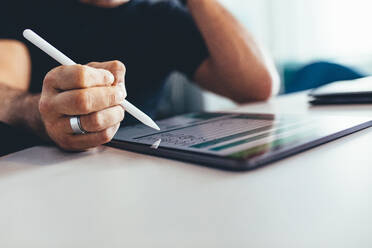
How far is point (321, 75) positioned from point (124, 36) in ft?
2.72

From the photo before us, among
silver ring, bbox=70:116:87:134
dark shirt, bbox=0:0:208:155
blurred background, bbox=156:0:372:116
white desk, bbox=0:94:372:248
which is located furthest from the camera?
blurred background, bbox=156:0:372:116

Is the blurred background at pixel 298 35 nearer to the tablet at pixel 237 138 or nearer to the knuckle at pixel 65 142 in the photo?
the tablet at pixel 237 138

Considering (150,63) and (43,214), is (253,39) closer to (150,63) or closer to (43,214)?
(150,63)

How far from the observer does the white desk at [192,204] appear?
8.9 inches

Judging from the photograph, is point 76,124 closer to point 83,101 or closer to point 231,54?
point 83,101

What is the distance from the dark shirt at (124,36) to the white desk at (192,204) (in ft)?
2.47

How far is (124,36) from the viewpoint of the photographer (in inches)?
45.6

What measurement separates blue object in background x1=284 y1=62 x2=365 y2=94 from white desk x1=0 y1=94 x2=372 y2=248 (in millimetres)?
1021

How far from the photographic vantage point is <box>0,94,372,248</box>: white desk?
0.74 ft

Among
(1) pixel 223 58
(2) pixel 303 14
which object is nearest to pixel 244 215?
(1) pixel 223 58

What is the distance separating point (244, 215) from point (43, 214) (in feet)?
0.56

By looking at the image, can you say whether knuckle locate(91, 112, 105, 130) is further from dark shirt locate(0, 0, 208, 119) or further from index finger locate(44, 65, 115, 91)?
dark shirt locate(0, 0, 208, 119)

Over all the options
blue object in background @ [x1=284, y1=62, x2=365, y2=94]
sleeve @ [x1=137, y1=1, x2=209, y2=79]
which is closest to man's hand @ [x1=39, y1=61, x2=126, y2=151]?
sleeve @ [x1=137, y1=1, x2=209, y2=79]

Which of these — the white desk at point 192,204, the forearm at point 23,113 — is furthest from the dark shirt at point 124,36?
the white desk at point 192,204
